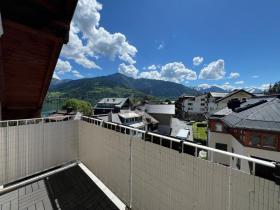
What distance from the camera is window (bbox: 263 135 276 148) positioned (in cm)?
687

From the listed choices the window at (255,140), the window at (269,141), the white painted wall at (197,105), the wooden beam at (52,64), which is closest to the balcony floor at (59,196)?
the wooden beam at (52,64)

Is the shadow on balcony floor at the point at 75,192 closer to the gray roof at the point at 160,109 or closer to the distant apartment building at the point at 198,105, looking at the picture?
the gray roof at the point at 160,109

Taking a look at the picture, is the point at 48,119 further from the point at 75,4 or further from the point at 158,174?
the point at 158,174

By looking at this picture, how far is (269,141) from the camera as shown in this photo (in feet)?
22.8

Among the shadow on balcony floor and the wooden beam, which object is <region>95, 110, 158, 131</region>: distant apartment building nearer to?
the wooden beam

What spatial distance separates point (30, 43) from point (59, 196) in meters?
2.85

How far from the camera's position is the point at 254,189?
3.98ft

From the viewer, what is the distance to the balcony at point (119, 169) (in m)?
1.39

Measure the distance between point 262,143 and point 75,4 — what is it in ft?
27.0

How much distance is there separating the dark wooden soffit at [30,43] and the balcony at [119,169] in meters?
1.02

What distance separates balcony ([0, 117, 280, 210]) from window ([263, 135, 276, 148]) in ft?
22.7

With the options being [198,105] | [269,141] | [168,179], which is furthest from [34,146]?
[198,105]

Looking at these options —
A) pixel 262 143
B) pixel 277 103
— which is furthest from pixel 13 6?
pixel 277 103

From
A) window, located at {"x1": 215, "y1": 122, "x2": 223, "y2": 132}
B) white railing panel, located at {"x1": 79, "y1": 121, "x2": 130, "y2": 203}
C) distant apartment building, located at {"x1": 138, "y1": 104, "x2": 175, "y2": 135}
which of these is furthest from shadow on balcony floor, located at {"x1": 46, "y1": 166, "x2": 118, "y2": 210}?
distant apartment building, located at {"x1": 138, "y1": 104, "x2": 175, "y2": 135}
